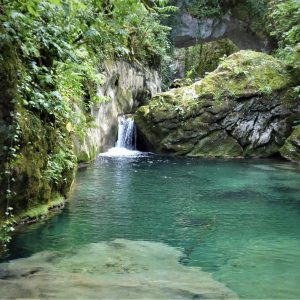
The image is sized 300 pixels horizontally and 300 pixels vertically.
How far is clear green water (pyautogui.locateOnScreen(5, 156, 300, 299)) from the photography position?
6.45 meters

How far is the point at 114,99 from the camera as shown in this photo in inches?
918

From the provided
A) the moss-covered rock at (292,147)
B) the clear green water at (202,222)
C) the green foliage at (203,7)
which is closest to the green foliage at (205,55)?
the green foliage at (203,7)

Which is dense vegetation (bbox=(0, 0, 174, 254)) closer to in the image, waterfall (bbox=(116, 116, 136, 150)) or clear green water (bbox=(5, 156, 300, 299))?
clear green water (bbox=(5, 156, 300, 299))

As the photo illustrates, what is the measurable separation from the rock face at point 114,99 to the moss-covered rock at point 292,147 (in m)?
8.99

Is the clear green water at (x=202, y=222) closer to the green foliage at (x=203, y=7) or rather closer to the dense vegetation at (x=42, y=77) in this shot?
the dense vegetation at (x=42, y=77)

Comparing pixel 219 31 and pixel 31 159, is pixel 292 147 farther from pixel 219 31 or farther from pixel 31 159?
pixel 219 31

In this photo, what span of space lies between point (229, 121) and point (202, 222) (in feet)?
47.2

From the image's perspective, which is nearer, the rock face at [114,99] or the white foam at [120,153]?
the rock face at [114,99]

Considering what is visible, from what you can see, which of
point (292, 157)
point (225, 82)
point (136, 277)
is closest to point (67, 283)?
point (136, 277)

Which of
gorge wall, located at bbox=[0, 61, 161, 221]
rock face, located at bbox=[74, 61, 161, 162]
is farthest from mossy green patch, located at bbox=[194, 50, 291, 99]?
gorge wall, located at bbox=[0, 61, 161, 221]

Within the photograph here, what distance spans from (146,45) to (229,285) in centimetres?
2260

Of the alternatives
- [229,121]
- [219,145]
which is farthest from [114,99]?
[229,121]

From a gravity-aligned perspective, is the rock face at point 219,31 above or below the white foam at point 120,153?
above

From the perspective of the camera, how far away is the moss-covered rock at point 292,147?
20922 mm
